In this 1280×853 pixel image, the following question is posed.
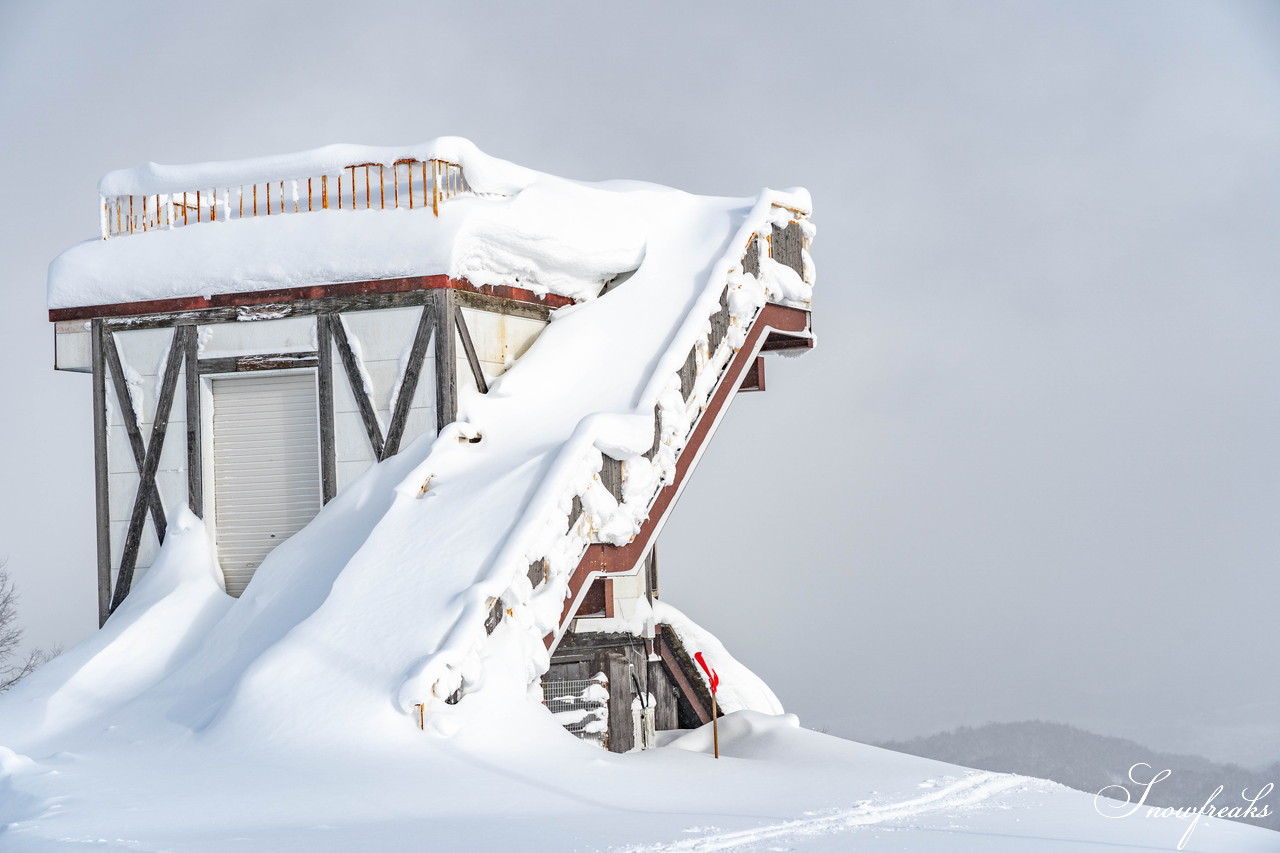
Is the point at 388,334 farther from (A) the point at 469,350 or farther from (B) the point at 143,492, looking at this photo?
(B) the point at 143,492

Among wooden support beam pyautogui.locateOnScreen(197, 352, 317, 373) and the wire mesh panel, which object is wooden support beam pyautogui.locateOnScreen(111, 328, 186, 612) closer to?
wooden support beam pyautogui.locateOnScreen(197, 352, 317, 373)

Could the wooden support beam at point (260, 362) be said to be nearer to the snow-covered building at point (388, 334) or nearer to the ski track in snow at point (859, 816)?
the snow-covered building at point (388, 334)

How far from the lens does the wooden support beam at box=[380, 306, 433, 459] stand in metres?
13.7

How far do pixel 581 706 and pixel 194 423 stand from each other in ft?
16.3

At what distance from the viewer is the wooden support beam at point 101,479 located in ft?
48.7

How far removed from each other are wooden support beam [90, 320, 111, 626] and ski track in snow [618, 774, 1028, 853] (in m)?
8.79

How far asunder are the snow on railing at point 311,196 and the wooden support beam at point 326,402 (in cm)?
127

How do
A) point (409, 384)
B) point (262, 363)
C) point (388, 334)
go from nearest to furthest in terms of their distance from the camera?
point (409, 384) → point (388, 334) → point (262, 363)

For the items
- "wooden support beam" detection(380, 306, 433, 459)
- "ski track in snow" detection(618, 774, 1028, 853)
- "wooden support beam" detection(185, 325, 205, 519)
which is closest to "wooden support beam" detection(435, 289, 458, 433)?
"wooden support beam" detection(380, 306, 433, 459)

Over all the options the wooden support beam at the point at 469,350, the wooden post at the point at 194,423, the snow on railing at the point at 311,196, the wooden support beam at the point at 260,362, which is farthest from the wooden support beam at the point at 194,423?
the wooden support beam at the point at 469,350

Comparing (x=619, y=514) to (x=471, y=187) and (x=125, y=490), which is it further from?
(x=125, y=490)

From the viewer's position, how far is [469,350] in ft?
45.8

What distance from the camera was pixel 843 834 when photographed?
8.45 metres

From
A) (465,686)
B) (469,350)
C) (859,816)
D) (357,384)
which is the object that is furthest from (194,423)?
(859,816)
